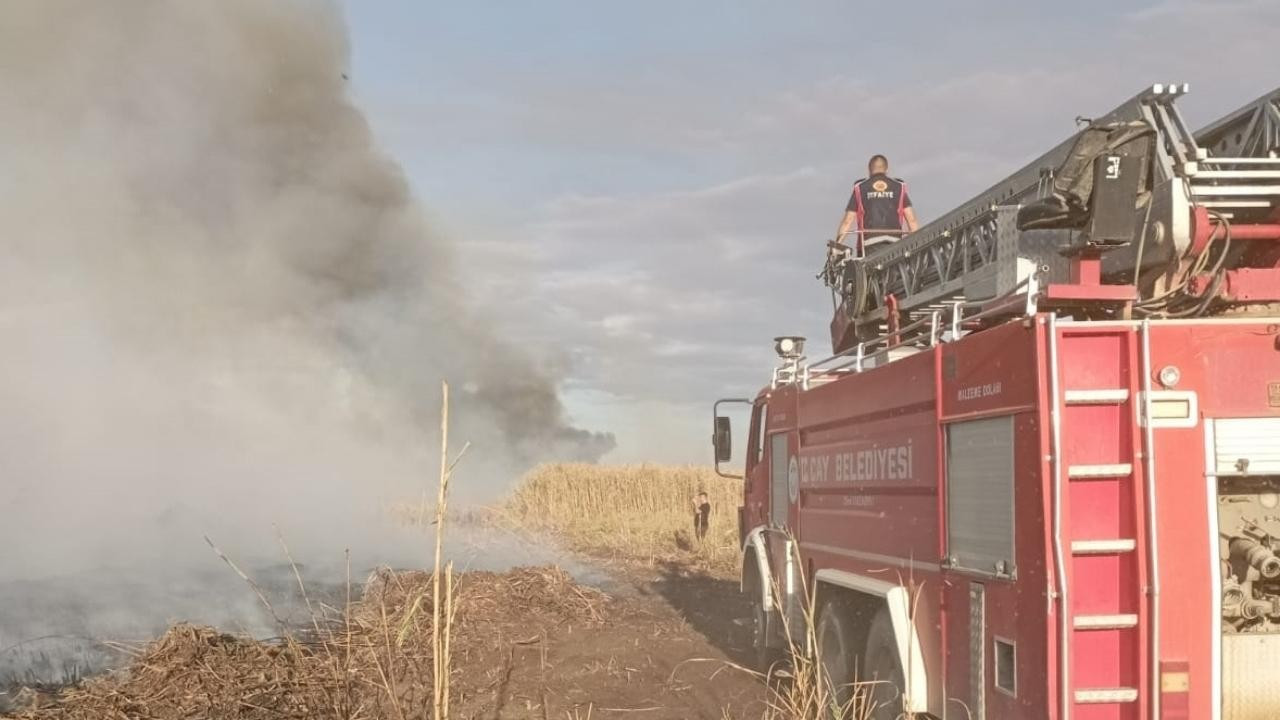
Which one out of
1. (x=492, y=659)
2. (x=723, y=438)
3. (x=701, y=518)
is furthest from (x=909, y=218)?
(x=701, y=518)

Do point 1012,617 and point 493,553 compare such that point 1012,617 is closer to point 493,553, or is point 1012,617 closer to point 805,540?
point 805,540

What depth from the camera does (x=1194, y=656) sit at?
4445mm

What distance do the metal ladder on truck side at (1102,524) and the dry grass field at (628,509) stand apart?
15101 mm

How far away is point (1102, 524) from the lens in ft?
15.0

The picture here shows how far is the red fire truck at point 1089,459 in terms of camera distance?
449cm

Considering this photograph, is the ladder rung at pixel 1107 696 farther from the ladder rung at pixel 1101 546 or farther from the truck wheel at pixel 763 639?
the truck wheel at pixel 763 639

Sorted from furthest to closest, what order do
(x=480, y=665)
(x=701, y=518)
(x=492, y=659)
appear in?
(x=701, y=518) < (x=492, y=659) < (x=480, y=665)

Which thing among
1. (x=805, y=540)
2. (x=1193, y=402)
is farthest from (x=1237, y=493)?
(x=805, y=540)

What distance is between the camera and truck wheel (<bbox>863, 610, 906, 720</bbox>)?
6227mm

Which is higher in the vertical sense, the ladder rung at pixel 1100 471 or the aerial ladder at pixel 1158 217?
the aerial ladder at pixel 1158 217

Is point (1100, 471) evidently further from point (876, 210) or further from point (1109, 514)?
point (876, 210)

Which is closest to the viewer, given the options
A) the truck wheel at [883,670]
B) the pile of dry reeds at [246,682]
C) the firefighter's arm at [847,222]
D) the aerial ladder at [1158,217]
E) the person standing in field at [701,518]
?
the aerial ladder at [1158,217]

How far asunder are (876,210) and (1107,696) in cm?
615

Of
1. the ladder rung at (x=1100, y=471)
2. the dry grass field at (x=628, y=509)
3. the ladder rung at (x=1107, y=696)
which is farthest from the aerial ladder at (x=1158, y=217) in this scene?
the dry grass field at (x=628, y=509)
